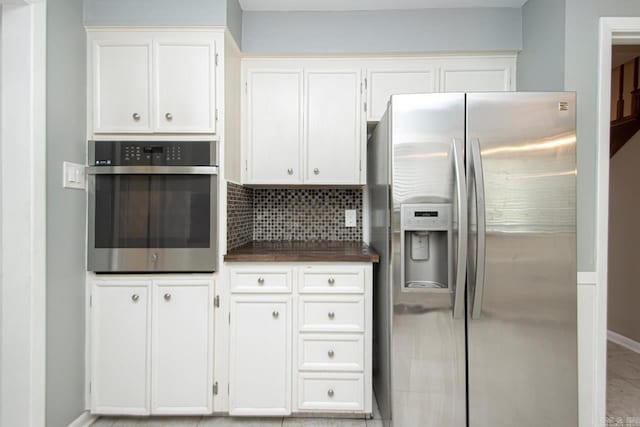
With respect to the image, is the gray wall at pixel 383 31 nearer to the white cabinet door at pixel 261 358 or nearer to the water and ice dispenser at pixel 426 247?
the water and ice dispenser at pixel 426 247

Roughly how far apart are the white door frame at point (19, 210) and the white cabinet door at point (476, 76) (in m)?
2.32

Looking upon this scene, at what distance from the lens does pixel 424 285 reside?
1730 millimetres

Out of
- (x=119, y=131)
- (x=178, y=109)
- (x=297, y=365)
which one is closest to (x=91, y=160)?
(x=119, y=131)

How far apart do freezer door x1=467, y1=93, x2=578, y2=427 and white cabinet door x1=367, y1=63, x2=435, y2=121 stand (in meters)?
0.74

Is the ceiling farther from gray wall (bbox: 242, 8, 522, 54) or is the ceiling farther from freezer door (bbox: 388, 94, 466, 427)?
freezer door (bbox: 388, 94, 466, 427)

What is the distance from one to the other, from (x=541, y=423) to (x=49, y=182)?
8.89ft

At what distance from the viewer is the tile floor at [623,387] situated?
83.0 inches

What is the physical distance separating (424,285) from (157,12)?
2.13 metres

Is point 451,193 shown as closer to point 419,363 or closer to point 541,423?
point 419,363

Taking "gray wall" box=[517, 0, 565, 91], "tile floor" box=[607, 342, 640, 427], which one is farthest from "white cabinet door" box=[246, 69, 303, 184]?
"tile floor" box=[607, 342, 640, 427]

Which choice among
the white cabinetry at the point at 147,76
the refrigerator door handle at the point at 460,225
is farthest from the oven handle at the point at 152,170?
the refrigerator door handle at the point at 460,225

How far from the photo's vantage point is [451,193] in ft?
5.48

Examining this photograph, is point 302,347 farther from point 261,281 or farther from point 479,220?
point 479,220

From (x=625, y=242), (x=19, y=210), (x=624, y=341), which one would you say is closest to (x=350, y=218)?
(x=19, y=210)
